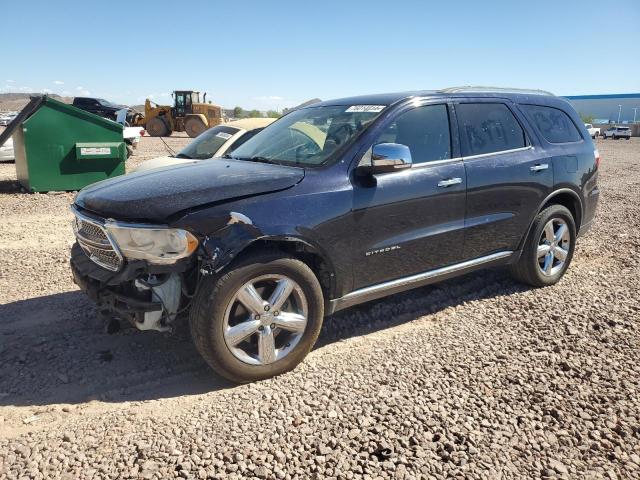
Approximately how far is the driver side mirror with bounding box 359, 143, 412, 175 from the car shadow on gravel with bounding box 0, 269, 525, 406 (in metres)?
1.31

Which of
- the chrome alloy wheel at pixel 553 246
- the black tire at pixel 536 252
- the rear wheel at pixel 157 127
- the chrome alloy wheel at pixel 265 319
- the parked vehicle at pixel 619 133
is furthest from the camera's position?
the parked vehicle at pixel 619 133

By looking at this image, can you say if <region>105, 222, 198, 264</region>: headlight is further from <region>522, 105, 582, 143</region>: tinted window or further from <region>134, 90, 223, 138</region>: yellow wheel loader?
<region>134, 90, 223, 138</region>: yellow wheel loader

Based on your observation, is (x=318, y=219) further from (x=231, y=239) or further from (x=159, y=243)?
(x=159, y=243)

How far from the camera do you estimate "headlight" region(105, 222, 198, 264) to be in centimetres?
297

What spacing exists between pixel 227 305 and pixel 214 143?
17.9 feet

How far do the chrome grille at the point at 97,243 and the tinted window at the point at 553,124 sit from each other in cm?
381

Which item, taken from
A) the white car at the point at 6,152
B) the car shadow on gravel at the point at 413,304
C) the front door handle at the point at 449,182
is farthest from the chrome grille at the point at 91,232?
the white car at the point at 6,152

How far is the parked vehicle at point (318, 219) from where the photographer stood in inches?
120

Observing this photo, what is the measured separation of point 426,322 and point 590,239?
13.0 ft

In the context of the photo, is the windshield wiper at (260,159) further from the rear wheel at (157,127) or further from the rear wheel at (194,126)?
the rear wheel at (157,127)

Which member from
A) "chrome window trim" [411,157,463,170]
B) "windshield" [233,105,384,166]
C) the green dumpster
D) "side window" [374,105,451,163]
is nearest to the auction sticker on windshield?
"windshield" [233,105,384,166]

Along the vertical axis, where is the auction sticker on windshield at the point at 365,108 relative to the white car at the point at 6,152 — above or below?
above

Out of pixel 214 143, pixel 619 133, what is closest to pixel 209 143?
pixel 214 143

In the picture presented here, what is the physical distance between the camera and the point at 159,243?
299 cm
